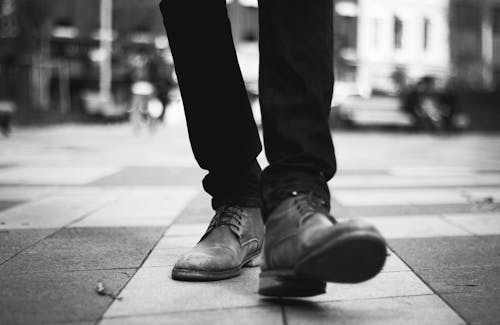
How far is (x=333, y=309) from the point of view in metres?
1.25

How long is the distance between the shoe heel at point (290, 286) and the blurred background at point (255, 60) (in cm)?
1314

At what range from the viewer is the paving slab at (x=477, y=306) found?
1.19 meters

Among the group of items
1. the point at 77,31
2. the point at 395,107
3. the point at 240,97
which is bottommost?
the point at 395,107

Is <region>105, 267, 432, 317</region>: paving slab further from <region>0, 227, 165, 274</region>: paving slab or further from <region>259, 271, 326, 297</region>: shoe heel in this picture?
<region>0, 227, 165, 274</region>: paving slab

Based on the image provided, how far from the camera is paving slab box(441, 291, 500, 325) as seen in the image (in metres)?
1.19

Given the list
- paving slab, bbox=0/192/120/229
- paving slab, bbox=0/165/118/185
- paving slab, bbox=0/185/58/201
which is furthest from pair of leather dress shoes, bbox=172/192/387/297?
paving slab, bbox=0/165/118/185

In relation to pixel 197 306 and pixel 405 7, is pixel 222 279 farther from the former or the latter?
pixel 405 7

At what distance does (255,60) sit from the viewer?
31422 millimetres

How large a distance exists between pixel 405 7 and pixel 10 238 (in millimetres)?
34365

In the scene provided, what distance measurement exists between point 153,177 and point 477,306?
9.95ft

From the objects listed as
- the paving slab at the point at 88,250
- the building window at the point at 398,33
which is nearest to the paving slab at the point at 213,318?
the paving slab at the point at 88,250

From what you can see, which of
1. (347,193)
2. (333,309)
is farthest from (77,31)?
(333,309)

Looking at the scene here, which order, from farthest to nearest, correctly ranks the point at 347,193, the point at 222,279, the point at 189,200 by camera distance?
the point at 347,193 → the point at 189,200 → the point at 222,279

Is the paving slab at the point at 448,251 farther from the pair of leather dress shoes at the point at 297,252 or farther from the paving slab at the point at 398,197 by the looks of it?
the paving slab at the point at 398,197
